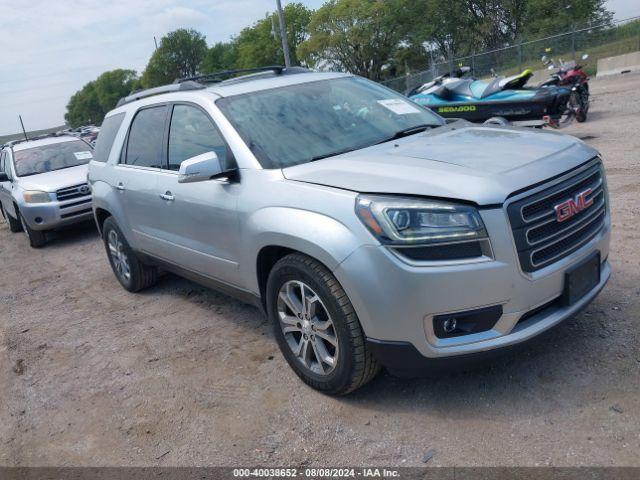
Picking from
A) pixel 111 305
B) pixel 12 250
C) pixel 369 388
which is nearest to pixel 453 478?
pixel 369 388

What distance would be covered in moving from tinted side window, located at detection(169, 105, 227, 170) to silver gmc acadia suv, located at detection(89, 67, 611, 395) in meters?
0.02

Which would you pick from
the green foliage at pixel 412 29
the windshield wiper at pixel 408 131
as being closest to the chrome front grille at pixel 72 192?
the windshield wiper at pixel 408 131

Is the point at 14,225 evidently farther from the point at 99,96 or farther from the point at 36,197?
the point at 99,96

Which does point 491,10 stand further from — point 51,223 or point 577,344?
point 577,344

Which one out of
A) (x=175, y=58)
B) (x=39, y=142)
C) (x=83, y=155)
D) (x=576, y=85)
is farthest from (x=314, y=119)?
(x=175, y=58)

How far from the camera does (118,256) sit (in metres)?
6.05

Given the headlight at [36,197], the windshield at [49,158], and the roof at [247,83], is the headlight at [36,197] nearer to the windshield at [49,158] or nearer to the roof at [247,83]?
the windshield at [49,158]

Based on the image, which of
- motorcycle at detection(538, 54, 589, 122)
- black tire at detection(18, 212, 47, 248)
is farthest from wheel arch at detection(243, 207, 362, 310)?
motorcycle at detection(538, 54, 589, 122)

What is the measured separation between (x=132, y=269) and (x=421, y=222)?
3750 millimetres

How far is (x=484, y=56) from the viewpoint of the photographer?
92.9 ft

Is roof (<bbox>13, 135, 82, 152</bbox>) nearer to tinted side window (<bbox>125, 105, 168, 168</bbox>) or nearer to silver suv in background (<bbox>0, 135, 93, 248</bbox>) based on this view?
silver suv in background (<bbox>0, 135, 93, 248</bbox>)

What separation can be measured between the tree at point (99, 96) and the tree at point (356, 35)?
75828mm

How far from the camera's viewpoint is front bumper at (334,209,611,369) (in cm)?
281

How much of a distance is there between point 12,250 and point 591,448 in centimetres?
972
